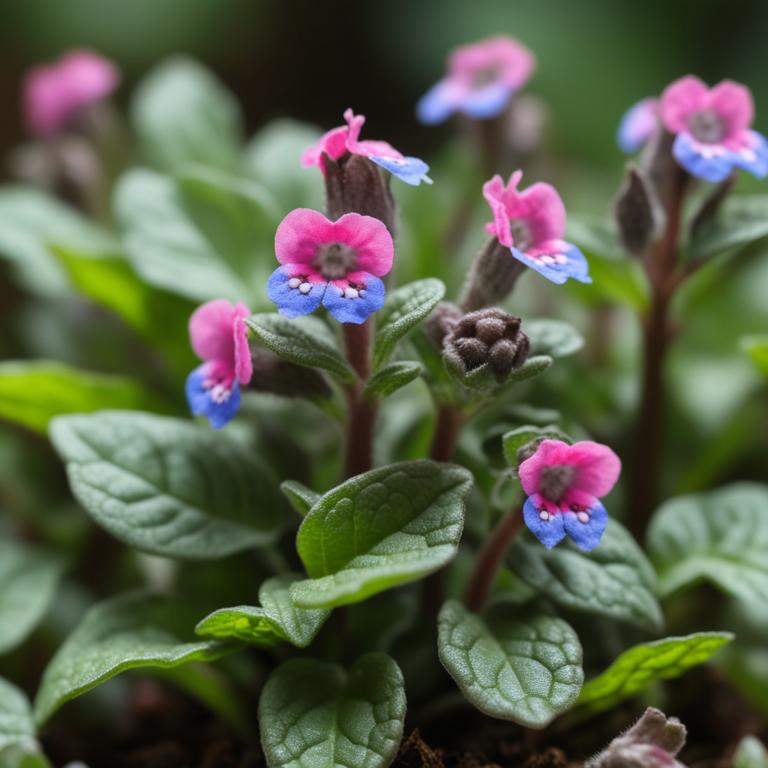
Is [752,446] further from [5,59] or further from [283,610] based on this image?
[5,59]

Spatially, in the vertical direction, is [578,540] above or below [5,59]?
above

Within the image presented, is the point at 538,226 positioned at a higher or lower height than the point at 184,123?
higher

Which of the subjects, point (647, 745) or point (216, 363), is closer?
point (647, 745)

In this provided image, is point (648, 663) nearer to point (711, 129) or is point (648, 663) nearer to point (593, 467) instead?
A: point (593, 467)

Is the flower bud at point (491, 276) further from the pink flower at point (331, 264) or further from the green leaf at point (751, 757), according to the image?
the green leaf at point (751, 757)

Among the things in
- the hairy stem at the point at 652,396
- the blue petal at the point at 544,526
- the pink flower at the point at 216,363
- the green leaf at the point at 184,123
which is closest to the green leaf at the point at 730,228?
the hairy stem at the point at 652,396

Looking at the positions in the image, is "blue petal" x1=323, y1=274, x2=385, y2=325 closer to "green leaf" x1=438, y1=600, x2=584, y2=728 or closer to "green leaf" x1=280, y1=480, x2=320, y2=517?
"green leaf" x1=280, y1=480, x2=320, y2=517

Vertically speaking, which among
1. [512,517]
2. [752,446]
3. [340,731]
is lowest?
[752,446]

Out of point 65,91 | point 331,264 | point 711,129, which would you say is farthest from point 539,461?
point 65,91

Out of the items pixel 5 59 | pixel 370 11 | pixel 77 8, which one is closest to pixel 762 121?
pixel 370 11
